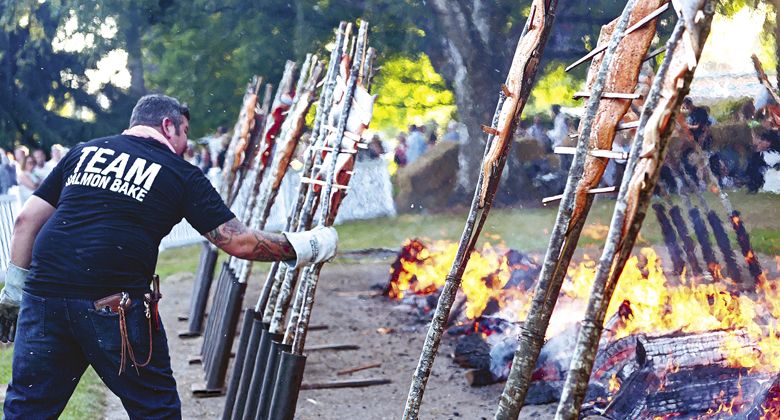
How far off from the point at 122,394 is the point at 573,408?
240cm

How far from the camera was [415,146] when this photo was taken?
21.8m

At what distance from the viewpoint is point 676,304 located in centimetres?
708

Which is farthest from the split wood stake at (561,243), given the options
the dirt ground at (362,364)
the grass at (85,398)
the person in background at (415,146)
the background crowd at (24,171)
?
the person in background at (415,146)

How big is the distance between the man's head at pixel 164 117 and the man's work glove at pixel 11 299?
38.8 inches

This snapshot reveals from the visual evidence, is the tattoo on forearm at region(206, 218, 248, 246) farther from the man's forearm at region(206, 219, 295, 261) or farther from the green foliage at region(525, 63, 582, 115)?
the green foliage at region(525, 63, 582, 115)

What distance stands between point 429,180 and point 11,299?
15933 millimetres

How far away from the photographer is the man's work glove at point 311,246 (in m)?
4.81

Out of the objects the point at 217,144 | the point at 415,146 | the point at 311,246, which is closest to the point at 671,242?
the point at 311,246

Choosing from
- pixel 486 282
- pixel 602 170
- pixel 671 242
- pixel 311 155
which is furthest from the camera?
pixel 671 242

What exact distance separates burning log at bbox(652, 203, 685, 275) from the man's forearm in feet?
19.4

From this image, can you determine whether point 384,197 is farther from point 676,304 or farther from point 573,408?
point 573,408

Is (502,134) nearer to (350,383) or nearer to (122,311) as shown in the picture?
(122,311)

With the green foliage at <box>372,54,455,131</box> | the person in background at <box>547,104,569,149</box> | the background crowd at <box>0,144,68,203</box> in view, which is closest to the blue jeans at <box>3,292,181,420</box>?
the background crowd at <box>0,144,68,203</box>

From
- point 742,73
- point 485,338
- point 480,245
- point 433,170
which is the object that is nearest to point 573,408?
point 485,338
